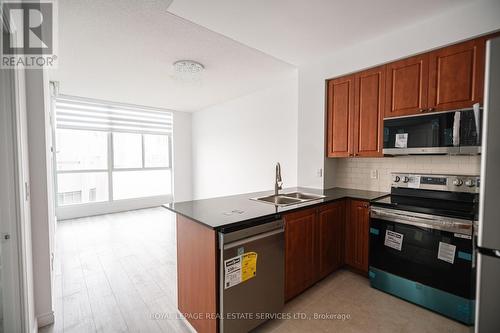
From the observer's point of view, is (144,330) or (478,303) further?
(144,330)

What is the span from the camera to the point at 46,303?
197cm

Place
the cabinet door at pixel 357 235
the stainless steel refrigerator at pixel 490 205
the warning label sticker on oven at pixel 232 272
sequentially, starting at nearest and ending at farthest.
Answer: the stainless steel refrigerator at pixel 490 205 < the warning label sticker on oven at pixel 232 272 < the cabinet door at pixel 357 235

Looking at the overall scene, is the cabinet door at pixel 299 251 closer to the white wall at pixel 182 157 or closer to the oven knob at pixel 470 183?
the oven knob at pixel 470 183

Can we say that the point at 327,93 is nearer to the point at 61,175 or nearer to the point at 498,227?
the point at 498,227

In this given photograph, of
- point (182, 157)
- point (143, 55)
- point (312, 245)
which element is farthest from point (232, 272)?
point (182, 157)

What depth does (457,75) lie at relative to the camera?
2.12 m

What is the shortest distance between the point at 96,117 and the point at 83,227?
2.58 m

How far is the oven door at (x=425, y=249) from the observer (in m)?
1.88

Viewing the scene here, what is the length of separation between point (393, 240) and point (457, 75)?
1.62 metres

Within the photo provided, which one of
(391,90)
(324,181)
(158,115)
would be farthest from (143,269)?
(158,115)

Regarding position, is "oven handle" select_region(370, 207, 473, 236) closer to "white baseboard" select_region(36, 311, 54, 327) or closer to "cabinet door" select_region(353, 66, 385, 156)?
"cabinet door" select_region(353, 66, 385, 156)

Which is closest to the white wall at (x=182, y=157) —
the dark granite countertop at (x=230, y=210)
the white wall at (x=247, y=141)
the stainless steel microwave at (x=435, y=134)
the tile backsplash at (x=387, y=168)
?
the white wall at (x=247, y=141)

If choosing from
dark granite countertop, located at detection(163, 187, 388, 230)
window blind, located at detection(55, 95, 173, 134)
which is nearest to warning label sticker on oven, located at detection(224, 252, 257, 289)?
dark granite countertop, located at detection(163, 187, 388, 230)

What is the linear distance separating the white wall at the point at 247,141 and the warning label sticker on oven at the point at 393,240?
6.02 ft
